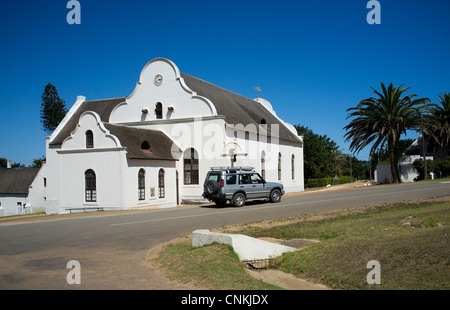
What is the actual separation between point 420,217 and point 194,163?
64.6 feet

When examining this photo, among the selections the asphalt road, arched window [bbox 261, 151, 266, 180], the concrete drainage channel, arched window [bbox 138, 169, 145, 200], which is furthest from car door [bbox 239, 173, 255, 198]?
the concrete drainage channel

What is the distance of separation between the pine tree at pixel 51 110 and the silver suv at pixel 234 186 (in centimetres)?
4642

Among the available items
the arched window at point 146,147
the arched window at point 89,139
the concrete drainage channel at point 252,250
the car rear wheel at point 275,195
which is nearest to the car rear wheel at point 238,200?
the car rear wheel at point 275,195

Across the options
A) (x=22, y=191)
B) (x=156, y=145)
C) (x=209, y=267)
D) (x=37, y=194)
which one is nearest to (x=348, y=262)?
(x=209, y=267)

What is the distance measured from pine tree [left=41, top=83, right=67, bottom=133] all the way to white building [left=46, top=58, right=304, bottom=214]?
26.1 metres

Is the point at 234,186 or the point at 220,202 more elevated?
the point at 234,186

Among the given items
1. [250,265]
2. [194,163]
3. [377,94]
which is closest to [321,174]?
[377,94]

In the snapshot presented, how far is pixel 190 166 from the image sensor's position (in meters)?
30.9

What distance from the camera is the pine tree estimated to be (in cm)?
6188

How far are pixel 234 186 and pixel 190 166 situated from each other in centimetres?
881

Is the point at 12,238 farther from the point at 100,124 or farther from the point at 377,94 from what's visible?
the point at 377,94

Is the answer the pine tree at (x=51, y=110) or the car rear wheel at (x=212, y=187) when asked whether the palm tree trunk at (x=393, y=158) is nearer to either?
the car rear wheel at (x=212, y=187)

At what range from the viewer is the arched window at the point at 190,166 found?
30.7 m

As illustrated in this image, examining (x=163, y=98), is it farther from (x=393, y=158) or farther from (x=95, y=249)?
(x=393, y=158)
